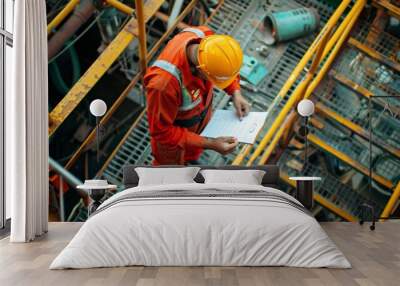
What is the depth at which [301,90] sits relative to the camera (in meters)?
5.55

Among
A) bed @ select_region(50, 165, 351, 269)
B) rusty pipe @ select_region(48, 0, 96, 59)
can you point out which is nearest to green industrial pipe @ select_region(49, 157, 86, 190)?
rusty pipe @ select_region(48, 0, 96, 59)

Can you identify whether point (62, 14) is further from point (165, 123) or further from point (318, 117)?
point (318, 117)

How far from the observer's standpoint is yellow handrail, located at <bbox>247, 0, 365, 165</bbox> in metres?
5.55

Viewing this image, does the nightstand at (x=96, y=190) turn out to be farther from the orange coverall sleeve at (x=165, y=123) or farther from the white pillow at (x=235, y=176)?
the white pillow at (x=235, y=176)

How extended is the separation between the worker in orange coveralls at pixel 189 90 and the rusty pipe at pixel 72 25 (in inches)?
33.2

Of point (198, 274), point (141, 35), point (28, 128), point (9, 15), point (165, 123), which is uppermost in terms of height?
point (141, 35)

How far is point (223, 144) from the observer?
5.56 meters

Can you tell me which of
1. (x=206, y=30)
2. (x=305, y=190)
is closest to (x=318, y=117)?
(x=305, y=190)

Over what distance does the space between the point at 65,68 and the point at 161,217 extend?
2677 millimetres

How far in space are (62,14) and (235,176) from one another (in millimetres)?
2378

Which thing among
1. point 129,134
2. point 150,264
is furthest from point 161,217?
point 129,134

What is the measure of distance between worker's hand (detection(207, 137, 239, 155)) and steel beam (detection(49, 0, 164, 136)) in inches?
50.9

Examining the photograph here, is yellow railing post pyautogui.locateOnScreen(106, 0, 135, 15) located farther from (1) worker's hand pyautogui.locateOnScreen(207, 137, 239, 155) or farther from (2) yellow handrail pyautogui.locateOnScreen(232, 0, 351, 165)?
(2) yellow handrail pyautogui.locateOnScreen(232, 0, 351, 165)

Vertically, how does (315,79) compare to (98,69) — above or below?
above
